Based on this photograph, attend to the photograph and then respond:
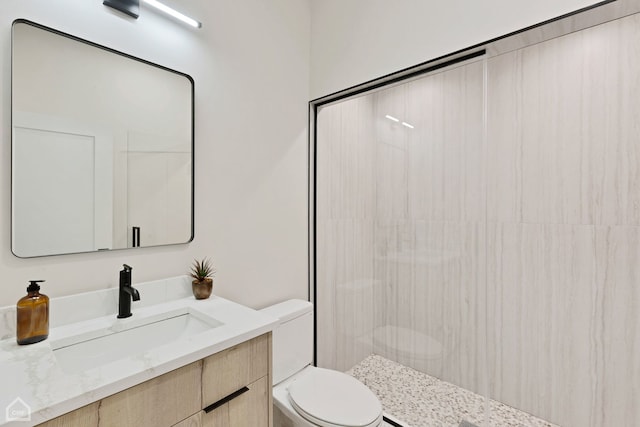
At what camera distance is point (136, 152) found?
4.32 ft

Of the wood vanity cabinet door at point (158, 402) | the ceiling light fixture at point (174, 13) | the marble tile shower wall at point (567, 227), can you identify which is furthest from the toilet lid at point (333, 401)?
the ceiling light fixture at point (174, 13)

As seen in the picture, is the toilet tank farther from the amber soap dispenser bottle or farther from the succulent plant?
the amber soap dispenser bottle

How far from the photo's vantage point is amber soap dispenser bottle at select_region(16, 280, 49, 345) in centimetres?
94

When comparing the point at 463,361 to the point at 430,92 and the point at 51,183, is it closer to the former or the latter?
the point at 430,92

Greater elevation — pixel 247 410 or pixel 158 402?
pixel 158 402

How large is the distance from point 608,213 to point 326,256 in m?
1.63

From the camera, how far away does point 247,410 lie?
106 centimetres

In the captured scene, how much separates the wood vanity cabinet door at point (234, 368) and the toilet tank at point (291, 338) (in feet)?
1.57

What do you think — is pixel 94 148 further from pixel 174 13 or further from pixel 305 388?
pixel 305 388

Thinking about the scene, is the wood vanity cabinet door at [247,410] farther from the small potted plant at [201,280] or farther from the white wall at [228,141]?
the white wall at [228,141]

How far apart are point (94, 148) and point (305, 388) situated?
139cm

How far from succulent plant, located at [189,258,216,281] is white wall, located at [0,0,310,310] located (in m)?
0.03

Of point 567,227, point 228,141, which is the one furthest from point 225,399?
point 567,227

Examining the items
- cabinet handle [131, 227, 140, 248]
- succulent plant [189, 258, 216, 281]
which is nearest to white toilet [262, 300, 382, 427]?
succulent plant [189, 258, 216, 281]
